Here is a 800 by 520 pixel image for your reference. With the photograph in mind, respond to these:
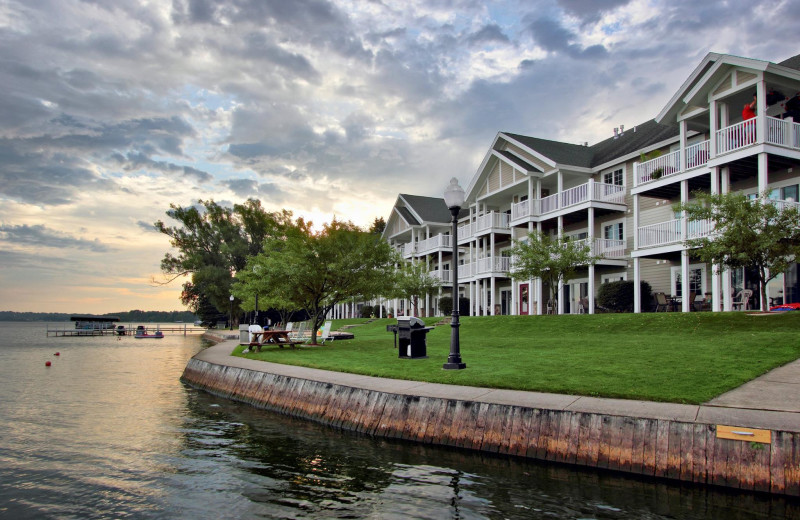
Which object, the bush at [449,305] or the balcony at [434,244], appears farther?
the balcony at [434,244]

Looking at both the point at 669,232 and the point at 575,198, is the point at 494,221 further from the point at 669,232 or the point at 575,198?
the point at 669,232

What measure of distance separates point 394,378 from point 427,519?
6.09 meters

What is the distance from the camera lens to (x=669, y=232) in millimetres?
23797

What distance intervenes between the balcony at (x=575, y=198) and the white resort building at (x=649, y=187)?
0.06 metres

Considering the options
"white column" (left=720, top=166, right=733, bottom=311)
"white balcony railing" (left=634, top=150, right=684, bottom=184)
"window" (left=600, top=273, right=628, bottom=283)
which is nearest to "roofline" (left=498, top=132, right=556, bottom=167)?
"white balcony railing" (left=634, top=150, right=684, bottom=184)

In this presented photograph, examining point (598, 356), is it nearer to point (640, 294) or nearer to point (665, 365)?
point (665, 365)

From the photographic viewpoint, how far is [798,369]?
10.6 metres

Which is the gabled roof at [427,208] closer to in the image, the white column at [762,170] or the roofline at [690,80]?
the roofline at [690,80]

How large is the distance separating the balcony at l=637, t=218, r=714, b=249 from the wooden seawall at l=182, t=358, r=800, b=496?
17039mm

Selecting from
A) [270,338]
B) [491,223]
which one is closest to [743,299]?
[491,223]

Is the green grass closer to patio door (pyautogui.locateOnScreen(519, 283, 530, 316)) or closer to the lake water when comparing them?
the lake water

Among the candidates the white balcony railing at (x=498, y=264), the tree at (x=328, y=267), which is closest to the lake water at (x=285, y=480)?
the tree at (x=328, y=267)

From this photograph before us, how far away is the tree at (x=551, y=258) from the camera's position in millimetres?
25284

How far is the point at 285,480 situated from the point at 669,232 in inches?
836
